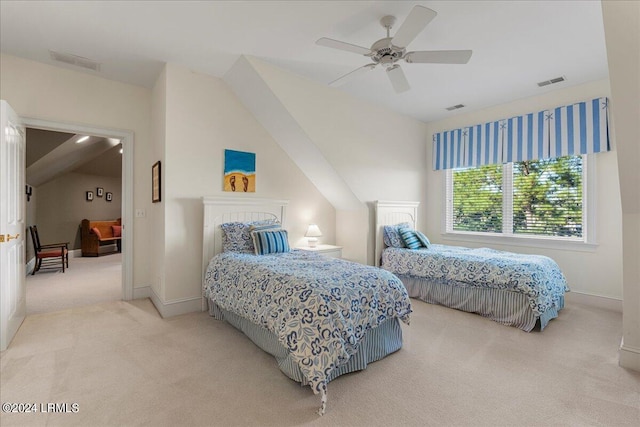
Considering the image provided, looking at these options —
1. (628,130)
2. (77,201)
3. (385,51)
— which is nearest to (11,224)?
(385,51)

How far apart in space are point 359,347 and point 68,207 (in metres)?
8.41

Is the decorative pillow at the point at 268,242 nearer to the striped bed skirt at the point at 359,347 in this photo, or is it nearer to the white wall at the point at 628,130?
the striped bed skirt at the point at 359,347

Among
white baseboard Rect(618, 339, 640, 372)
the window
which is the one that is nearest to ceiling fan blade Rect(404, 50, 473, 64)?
white baseboard Rect(618, 339, 640, 372)

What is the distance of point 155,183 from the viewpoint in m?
3.61

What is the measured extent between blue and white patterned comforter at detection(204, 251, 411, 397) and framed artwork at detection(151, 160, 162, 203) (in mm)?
1353

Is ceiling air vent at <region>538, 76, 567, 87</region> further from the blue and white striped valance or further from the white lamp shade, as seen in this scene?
the white lamp shade

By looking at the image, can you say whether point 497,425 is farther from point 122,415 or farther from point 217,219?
point 217,219

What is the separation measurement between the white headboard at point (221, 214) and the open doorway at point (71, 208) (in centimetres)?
158

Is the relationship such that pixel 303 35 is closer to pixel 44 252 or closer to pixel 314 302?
pixel 314 302

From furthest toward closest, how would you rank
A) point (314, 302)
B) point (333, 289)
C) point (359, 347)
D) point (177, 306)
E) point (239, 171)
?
point (239, 171)
point (177, 306)
point (359, 347)
point (333, 289)
point (314, 302)

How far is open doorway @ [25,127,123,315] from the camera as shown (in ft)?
13.8

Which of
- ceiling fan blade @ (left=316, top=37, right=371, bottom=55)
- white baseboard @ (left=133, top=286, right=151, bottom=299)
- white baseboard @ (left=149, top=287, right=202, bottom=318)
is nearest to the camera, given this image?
ceiling fan blade @ (left=316, top=37, right=371, bottom=55)

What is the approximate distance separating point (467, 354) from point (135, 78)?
14.9ft

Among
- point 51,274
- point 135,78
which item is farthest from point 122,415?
point 51,274
